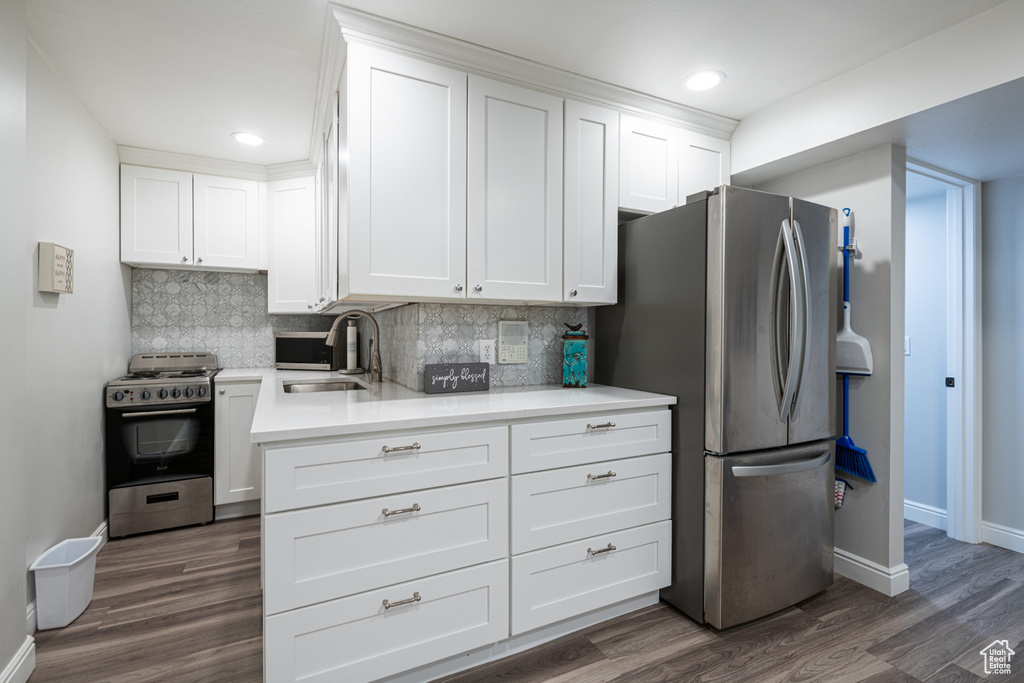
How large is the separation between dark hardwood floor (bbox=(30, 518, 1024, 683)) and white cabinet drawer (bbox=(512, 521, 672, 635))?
139mm

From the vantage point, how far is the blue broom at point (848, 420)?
2.32 m

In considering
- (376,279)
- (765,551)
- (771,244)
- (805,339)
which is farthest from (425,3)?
(765,551)

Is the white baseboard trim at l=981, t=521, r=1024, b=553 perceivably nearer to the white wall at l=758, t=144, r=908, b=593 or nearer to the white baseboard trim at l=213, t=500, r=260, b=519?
the white wall at l=758, t=144, r=908, b=593

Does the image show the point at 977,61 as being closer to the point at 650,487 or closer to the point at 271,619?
the point at 650,487

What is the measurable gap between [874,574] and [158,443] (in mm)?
4025

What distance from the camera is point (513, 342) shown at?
2500 millimetres

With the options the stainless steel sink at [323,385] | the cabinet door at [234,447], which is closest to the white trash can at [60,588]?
the cabinet door at [234,447]

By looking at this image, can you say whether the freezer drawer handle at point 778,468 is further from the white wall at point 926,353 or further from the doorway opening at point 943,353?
the white wall at point 926,353

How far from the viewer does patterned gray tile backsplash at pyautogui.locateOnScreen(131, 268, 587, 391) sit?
2357mm

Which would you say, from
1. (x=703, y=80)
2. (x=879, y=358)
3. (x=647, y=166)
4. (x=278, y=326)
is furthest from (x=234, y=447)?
(x=879, y=358)

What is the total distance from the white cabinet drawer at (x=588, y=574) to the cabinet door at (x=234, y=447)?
2.29 meters

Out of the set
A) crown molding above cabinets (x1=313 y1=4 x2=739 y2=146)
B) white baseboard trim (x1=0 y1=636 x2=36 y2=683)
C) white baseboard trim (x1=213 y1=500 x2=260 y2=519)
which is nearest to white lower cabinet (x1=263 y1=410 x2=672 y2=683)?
white baseboard trim (x1=0 y1=636 x2=36 y2=683)

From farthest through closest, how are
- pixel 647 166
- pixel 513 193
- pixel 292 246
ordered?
1. pixel 292 246
2. pixel 647 166
3. pixel 513 193

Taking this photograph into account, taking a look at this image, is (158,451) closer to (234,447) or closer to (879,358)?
(234,447)
